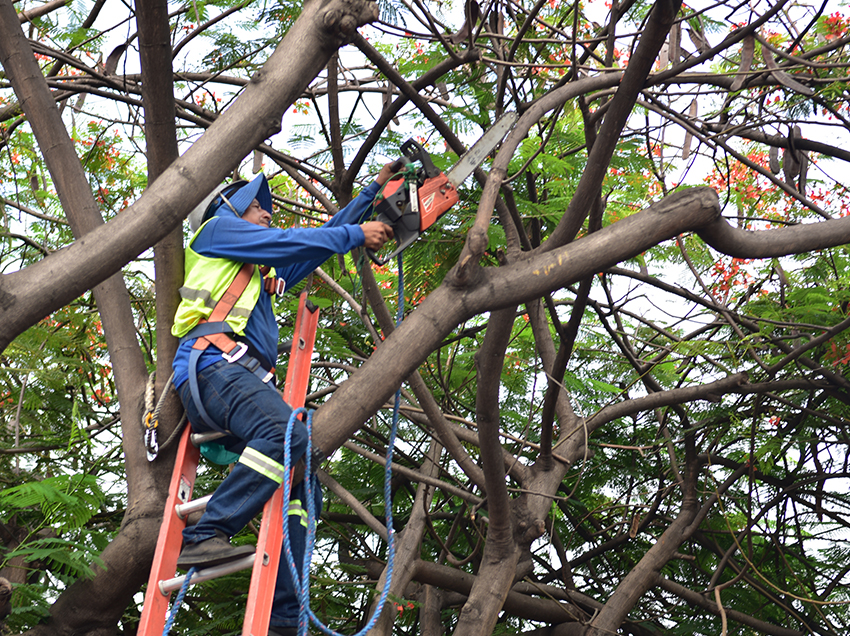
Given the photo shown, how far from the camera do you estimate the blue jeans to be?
2.84m

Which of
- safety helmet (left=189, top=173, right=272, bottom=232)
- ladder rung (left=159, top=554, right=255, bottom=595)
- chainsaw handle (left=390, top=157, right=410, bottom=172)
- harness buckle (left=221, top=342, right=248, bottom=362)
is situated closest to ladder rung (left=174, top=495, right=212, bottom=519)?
ladder rung (left=159, top=554, right=255, bottom=595)

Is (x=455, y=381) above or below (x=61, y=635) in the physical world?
above

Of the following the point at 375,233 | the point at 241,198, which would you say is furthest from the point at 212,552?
the point at 241,198

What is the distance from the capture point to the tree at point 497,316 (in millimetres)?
2984

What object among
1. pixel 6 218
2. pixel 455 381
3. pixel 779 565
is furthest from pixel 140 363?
pixel 779 565

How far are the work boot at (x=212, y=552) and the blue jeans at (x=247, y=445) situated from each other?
0.04 meters

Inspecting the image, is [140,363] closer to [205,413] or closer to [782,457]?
[205,413]

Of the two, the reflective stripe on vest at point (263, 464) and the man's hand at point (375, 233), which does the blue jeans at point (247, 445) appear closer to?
the reflective stripe on vest at point (263, 464)

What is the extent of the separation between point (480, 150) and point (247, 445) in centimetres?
159

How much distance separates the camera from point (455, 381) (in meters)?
5.59

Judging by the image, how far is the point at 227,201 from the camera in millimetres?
3285

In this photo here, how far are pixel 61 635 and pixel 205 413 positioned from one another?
4.27 feet

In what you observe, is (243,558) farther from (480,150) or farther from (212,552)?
(480,150)

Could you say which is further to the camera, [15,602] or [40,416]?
[40,416]
